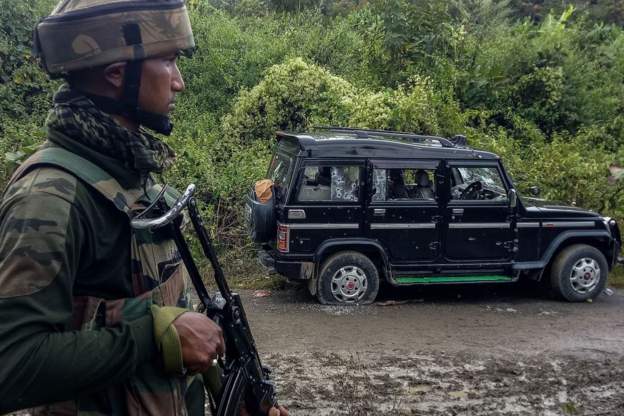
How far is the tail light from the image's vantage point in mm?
6812

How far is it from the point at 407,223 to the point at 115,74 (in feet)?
18.4

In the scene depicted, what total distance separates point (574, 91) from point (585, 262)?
21.9 feet

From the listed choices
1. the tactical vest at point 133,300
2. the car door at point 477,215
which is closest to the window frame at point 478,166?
the car door at point 477,215

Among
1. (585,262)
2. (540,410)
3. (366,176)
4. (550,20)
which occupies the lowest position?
(540,410)

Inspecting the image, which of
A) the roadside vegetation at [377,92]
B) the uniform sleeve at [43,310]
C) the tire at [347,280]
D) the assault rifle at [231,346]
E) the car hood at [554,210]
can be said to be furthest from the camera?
the roadside vegetation at [377,92]

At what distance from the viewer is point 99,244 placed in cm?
153

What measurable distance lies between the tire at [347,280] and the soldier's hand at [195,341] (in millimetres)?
5443

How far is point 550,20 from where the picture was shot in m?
15.4

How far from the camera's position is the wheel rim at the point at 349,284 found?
23.3ft

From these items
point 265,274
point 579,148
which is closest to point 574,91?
point 579,148

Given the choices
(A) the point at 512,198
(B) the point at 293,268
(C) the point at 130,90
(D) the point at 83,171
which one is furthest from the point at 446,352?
(D) the point at 83,171

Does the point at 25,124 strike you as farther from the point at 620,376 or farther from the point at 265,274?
the point at 620,376

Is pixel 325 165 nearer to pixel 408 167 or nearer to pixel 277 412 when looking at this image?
pixel 408 167

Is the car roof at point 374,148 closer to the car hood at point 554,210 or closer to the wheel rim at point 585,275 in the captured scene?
the car hood at point 554,210
